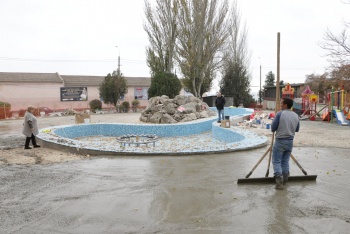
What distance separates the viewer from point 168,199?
190 inches

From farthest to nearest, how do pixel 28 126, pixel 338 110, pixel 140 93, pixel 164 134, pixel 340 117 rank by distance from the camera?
pixel 140 93 < pixel 338 110 < pixel 340 117 < pixel 164 134 < pixel 28 126

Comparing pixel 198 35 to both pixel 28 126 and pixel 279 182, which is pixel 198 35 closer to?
pixel 28 126

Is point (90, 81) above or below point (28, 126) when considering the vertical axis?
above

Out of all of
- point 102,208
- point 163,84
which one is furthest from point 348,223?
point 163,84

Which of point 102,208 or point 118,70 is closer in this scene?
point 102,208

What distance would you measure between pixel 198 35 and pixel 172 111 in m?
10.9

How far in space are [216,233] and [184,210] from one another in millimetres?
825

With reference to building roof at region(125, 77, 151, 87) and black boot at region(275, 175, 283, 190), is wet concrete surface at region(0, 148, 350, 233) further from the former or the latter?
building roof at region(125, 77, 151, 87)

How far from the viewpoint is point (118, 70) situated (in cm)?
3406

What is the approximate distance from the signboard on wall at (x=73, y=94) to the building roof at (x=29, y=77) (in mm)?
1288

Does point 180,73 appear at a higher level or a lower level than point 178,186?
higher

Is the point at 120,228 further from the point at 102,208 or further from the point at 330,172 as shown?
the point at 330,172

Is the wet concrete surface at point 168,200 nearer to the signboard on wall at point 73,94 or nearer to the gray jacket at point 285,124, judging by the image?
the gray jacket at point 285,124

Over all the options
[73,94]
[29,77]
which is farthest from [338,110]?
[29,77]
